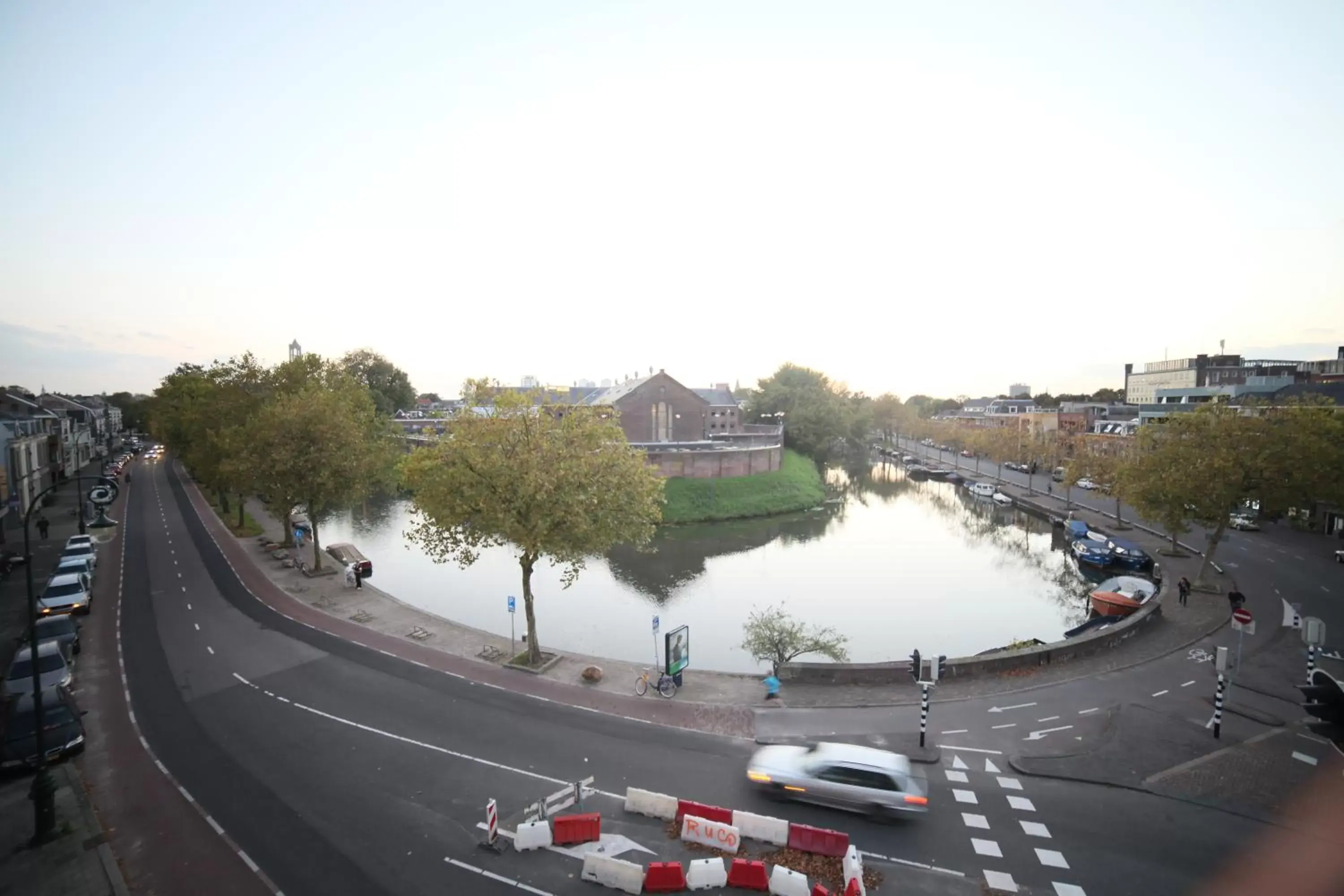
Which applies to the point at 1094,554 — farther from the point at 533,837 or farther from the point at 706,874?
the point at 533,837

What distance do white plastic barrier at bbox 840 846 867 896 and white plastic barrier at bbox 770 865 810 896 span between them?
2.18ft

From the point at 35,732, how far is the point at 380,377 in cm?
10240

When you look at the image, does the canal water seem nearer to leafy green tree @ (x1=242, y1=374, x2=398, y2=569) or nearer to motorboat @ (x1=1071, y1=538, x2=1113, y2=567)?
motorboat @ (x1=1071, y1=538, x2=1113, y2=567)

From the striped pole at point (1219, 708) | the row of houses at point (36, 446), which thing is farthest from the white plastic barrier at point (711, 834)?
the row of houses at point (36, 446)

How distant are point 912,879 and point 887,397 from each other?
127815mm

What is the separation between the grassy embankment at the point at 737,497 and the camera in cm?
5694

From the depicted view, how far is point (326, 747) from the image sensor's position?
1559cm

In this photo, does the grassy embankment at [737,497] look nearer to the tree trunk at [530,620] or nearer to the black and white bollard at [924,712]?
the tree trunk at [530,620]

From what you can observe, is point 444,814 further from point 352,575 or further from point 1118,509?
point 1118,509

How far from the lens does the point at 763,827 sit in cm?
1188

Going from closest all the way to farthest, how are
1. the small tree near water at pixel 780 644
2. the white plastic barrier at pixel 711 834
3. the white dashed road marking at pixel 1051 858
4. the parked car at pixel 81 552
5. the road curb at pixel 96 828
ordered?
the road curb at pixel 96 828, the white dashed road marking at pixel 1051 858, the white plastic barrier at pixel 711 834, the small tree near water at pixel 780 644, the parked car at pixel 81 552

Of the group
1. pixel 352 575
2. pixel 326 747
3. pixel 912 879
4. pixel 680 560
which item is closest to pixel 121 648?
pixel 352 575

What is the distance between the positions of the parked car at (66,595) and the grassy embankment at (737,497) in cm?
3533

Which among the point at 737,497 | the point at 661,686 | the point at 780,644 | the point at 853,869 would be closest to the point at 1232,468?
the point at 780,644
